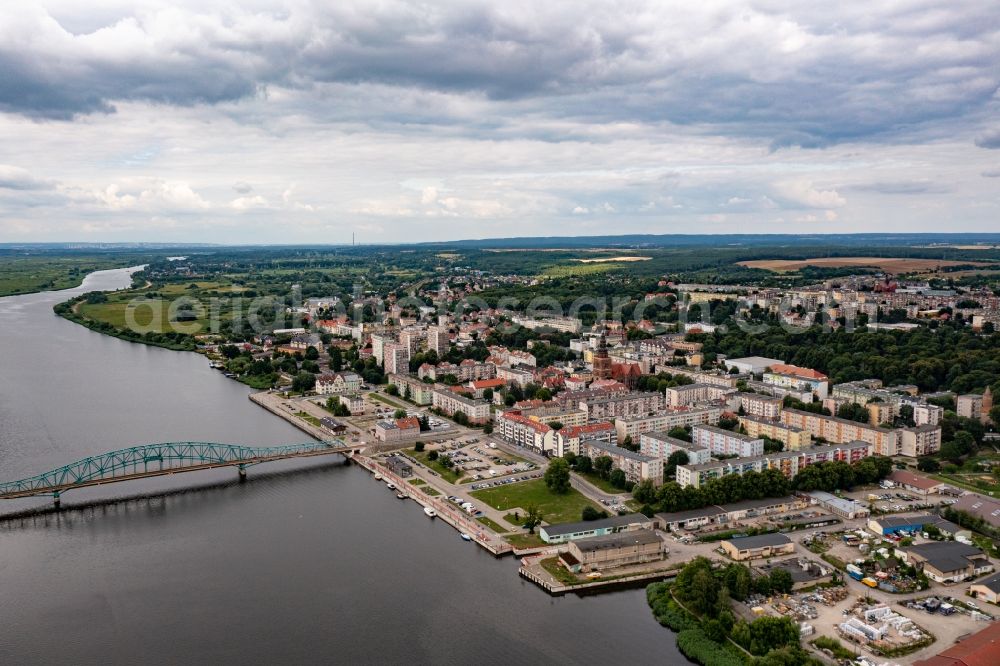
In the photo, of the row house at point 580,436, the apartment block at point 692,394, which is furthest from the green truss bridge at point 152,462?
the apartment block at point 692,394

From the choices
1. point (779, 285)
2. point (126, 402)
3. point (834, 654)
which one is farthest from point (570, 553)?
point (779, 285)

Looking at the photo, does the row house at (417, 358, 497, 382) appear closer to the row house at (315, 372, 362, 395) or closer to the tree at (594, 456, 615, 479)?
the row house at (315, 372, 362, 395)

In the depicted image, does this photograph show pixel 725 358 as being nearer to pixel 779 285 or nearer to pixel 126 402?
pixel 126 402

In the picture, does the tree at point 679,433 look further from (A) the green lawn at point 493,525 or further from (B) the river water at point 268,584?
(B) the river water at point 268,584

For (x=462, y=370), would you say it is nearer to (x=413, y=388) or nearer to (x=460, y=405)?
(x=413, y=388)

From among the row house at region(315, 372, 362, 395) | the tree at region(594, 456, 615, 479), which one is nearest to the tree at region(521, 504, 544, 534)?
the tree at region(594, 456, 615, 479)

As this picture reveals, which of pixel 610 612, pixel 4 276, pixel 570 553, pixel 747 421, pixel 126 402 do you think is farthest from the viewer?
pixel 4 276
